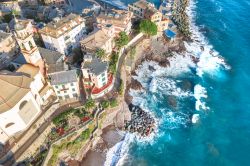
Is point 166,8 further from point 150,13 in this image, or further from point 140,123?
point 140,123

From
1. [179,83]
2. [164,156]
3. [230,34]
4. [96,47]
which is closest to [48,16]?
[96,47]

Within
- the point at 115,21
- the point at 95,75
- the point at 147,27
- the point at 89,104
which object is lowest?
the point at 89,104

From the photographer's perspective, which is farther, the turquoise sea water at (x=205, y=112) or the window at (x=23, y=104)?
the turquoise sea water at (x=205, y=112)

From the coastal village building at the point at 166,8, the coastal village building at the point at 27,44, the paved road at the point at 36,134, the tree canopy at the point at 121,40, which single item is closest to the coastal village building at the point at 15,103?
the paved road at the point at 36,134

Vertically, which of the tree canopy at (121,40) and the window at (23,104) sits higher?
the tree canopy at (121,40)

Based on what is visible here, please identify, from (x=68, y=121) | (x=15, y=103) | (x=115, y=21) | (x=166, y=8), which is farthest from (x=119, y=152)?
(x=166, y=8)

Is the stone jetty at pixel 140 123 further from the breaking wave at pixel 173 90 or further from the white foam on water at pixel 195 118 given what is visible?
the white foam on water at pixel 195 118
